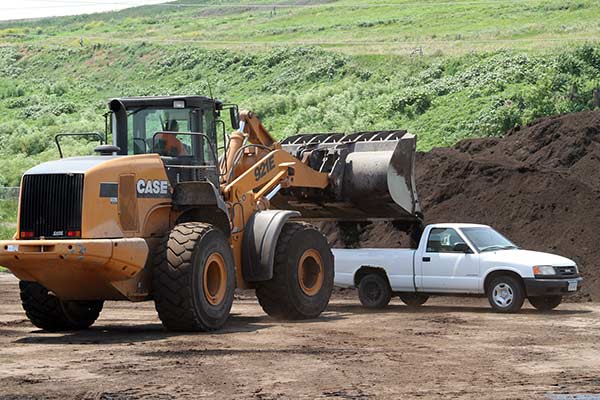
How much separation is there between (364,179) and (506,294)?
3.24m

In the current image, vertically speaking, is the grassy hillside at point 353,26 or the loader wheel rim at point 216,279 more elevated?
the grassy hillside at point 353,26

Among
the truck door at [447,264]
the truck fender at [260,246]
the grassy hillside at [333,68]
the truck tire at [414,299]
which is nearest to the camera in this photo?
the truck fender at [260,246]

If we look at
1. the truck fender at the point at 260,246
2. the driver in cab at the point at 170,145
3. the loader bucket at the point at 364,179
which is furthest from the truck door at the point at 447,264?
the driver in cab at the point at 170,145

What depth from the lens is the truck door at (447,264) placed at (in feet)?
66.4

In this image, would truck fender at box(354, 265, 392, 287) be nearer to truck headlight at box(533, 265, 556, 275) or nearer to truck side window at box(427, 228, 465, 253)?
truck side window at box(427, 228, 465, 253)

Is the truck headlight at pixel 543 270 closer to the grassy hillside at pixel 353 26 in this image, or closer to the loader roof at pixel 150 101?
the loader roof at pixel 150 101

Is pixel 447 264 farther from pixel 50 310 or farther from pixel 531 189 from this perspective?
pixel 50 310

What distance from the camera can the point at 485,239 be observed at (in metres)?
20.9

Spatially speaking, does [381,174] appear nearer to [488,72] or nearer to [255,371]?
[255,371]

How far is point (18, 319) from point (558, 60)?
4046 centimetres

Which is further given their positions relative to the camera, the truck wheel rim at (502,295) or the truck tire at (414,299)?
the truck tire at (414,299)

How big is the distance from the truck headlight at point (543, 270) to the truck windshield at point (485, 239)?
116 centimetres

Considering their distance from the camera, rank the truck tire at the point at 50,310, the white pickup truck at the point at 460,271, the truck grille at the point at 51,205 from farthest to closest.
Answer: the white pickup truck at the point at 460,271, the truck tire at the point at 50,310, the truck grille at the point at 51,205

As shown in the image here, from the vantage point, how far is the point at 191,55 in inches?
3275
